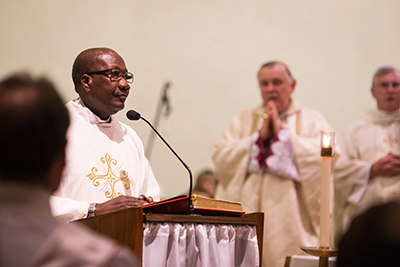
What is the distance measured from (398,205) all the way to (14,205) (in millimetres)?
726

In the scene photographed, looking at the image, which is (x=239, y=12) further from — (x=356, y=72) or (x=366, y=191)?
(x=366, y=191)

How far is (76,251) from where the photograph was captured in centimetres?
104

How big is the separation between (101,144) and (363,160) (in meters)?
4.06

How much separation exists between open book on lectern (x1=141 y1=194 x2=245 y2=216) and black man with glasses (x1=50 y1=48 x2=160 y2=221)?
67 cm

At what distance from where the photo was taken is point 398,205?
0.88 meters

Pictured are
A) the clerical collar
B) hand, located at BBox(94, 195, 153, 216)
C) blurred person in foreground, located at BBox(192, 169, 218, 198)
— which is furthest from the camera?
blurred person in foreground, located at BBox(192, 169, 218, 198)

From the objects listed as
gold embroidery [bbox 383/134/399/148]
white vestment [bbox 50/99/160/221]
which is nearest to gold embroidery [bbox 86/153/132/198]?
white vestment [bbox 50/99/160/221]

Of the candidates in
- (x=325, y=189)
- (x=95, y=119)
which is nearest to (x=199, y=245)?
(x=325, y=189)

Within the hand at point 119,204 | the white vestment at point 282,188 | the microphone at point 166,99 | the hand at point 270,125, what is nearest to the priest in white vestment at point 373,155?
the white vestment at point 282,188

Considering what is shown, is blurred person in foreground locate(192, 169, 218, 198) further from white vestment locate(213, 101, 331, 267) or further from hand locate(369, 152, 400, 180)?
hand locate(369, 152, 400, 180)

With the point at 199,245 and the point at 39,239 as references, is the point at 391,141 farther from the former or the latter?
the point at 39,239

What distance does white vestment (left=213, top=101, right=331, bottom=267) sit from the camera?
237 inches

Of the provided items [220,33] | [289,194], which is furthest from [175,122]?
[289,194]

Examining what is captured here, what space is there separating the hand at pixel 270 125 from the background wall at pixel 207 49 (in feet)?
3.89
